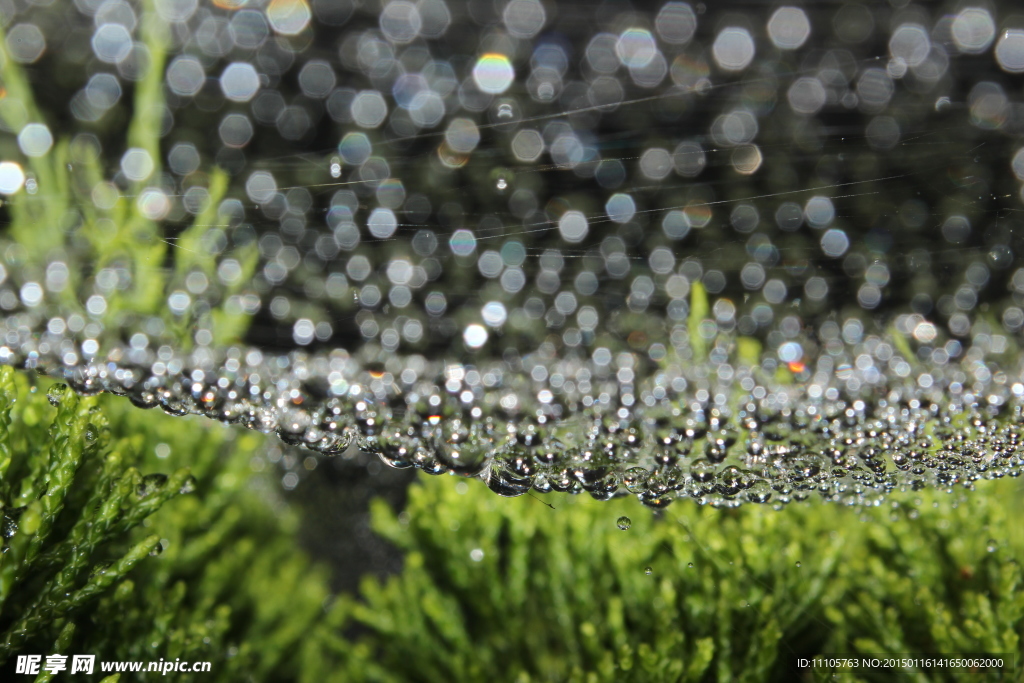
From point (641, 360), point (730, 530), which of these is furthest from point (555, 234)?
point (730, 530)

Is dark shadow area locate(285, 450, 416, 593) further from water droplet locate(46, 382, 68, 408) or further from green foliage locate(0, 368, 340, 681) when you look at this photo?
water droplet locate(46, 382, 68, 408)

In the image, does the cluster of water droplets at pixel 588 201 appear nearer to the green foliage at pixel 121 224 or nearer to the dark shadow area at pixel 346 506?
the green foliage at pixel 121 224

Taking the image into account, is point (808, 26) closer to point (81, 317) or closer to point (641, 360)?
point (641, 360)

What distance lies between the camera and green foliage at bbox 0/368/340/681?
25 cm

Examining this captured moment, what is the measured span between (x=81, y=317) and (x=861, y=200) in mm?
380

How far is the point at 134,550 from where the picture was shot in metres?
0.26

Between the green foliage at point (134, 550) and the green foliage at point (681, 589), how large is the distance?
0.08 meters

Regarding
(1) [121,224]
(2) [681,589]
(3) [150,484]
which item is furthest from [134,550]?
(2) [681,589]

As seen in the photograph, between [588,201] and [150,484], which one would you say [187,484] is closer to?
[150,484]

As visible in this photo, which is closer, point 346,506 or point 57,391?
point 57,391

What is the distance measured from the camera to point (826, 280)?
1.15 feet

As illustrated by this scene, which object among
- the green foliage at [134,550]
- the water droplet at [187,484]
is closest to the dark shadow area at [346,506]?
the green foliage at [134,550]

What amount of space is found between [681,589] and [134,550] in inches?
10.6

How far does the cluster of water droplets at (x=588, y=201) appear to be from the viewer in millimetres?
278
